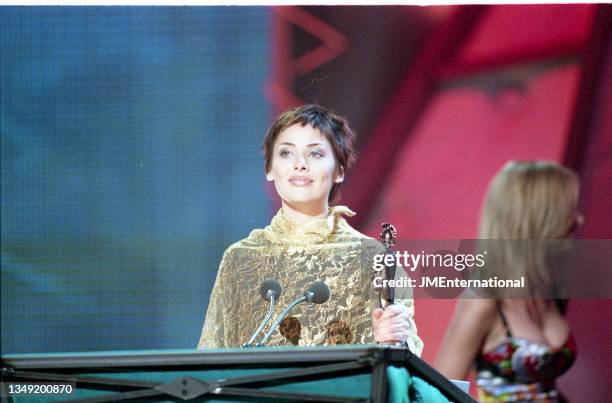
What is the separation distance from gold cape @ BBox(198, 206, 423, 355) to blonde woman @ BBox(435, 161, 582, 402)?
209mm

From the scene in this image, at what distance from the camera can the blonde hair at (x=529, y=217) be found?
3.88 m

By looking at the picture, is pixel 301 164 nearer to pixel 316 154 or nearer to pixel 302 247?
pixel 316 154

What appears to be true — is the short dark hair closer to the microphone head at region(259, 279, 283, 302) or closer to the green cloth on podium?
the microphone head at region(259, 279, 283, 302)

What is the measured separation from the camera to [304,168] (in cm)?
395

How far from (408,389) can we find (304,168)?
2.07 meters

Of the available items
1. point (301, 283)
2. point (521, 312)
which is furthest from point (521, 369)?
point (301, 283)

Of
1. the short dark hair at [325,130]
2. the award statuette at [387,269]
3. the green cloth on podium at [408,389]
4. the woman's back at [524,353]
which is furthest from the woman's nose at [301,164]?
the green cloth on podium at [408,389]

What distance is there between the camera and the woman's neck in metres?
3.97

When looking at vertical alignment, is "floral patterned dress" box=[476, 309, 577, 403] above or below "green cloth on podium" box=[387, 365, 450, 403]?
above

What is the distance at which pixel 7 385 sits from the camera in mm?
2004

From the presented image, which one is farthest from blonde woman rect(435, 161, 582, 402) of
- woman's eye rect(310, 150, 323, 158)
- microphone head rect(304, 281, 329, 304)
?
microphone head rect(304, 281, 329, 304)

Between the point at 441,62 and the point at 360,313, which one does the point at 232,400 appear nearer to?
the point at 360,313

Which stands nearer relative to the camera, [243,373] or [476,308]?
[243,373]

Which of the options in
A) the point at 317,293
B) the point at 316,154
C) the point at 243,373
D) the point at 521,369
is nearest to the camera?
the point at 243,373
